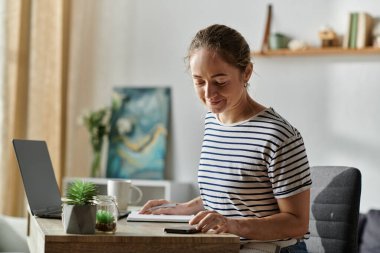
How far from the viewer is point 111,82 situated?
4953mm

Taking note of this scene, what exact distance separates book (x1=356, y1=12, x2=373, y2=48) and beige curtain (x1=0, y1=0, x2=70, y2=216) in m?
1.84

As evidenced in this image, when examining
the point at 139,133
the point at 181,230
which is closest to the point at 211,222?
the point at 181,230

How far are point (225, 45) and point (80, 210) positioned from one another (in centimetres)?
60

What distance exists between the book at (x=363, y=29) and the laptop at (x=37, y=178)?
230 centimetres

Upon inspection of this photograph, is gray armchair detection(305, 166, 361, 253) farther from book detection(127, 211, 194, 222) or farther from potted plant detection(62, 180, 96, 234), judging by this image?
potted plant detection(62, 180, 96, 234)

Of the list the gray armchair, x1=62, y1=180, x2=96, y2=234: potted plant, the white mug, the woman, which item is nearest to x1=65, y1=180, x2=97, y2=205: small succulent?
x1=62, y1=180, x2=96, y2=234: potted plant

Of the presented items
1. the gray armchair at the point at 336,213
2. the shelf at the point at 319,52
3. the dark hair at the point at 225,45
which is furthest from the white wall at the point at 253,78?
the dark hair at the point at 225,45

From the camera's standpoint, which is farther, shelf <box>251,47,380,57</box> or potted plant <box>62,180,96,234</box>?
shelf <box>251,47,380,57</box>

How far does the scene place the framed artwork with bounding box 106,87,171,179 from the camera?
15.4 ft

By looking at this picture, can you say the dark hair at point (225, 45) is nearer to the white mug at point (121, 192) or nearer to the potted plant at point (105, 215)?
the potted plant at point (105, 215)

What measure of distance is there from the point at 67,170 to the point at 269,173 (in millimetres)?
3057

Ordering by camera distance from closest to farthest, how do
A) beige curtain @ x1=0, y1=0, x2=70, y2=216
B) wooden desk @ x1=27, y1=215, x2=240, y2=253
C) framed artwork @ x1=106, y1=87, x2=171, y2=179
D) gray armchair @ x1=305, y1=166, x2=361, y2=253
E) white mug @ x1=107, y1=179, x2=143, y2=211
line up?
1. wooden desk @ x1=27, y1=215, x2=240, y2=253
2. gray armchair @ x1=305, y1=166, x2=361, y2=253
3. white mug @ x1=107, y1=179, x2=143, y2=211
4. beige curtain @ x1=0, y1=0, x2=70, y2=216
5. framed artwork @ x1=106, y1=87, x2=171, y2=179

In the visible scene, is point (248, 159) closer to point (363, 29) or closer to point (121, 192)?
point (121, 192)

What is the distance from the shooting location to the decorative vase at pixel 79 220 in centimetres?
165
